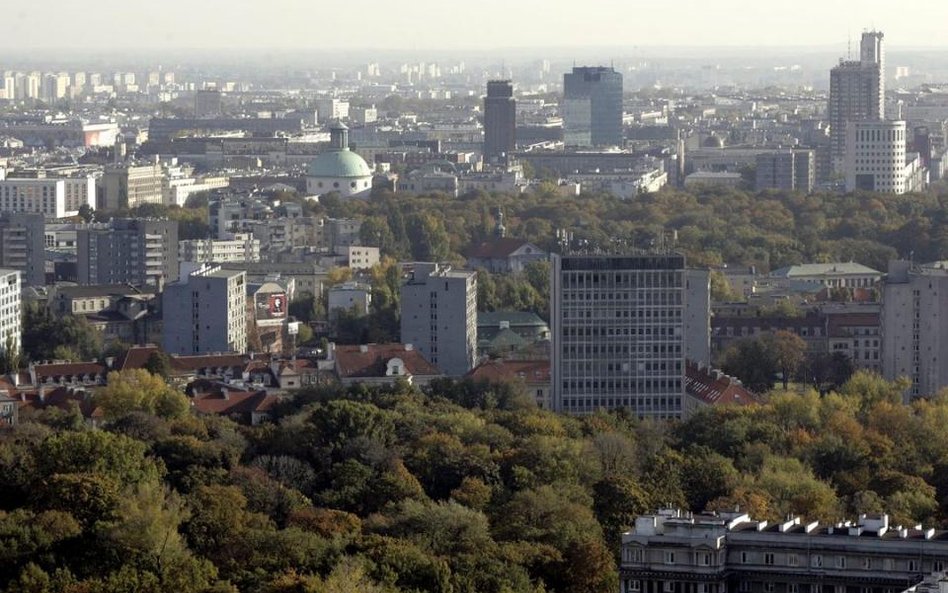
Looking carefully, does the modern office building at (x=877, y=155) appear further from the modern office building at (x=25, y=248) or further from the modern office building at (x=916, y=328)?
the modern office building at (x=916, y=328)

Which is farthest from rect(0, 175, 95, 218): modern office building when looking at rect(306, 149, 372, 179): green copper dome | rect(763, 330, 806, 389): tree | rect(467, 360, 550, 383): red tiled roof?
rect(467, 360, 550, 383): red tiled roof

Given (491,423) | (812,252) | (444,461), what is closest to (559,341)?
(491,423)

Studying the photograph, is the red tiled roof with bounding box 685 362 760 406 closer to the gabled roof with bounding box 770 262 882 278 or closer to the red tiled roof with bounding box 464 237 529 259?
the gabled roof with bounding box 770 262 882 278

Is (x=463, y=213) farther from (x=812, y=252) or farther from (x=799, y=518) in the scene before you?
(x=799, y=518)

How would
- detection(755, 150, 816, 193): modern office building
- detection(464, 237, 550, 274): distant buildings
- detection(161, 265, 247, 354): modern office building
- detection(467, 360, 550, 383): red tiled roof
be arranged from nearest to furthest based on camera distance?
1. detection(467, 360, 550, 383): red tiled roof
2. detection(161, 265, 247, 354): modern office building
3. detection(464, 237, 550, 274): distant buildings
4. detection(755, 150, 816, 193): modern office building

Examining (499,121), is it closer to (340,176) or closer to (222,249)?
(340,176)

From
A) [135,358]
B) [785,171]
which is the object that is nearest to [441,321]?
[135,358]
